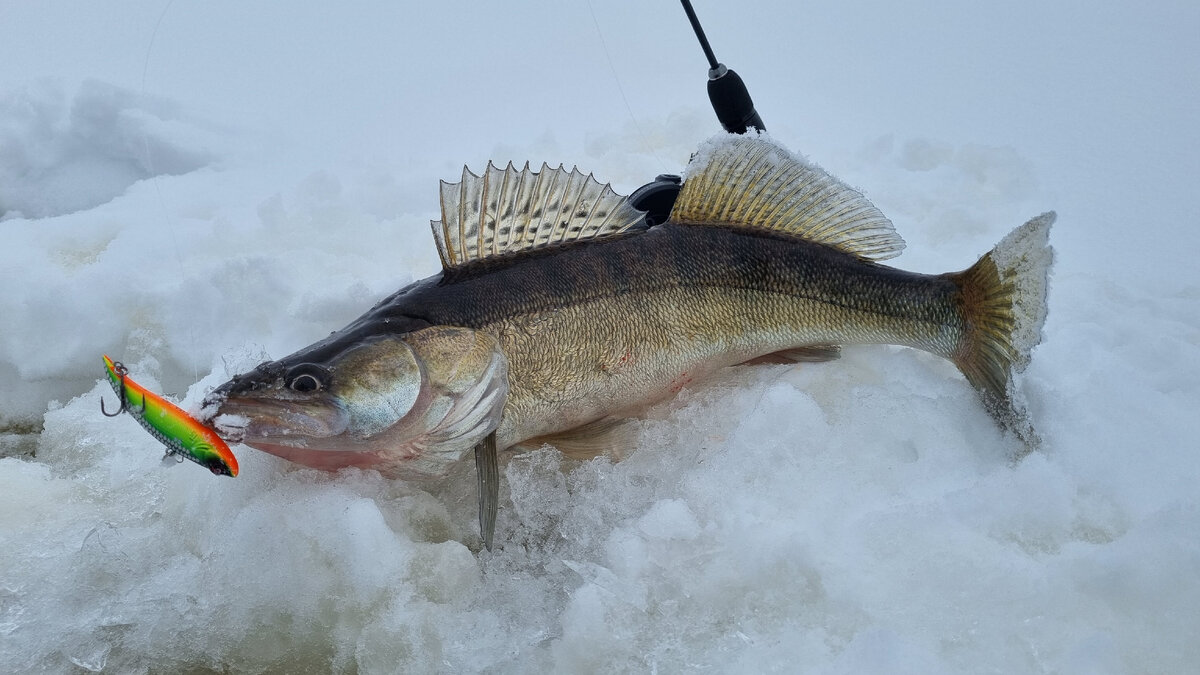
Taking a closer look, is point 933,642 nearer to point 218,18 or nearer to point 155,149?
point 155,149

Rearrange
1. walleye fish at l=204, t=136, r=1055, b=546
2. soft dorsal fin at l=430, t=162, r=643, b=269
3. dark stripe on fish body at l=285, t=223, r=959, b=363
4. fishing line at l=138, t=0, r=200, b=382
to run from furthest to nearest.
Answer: fishing line at l=138, t=0, r=200, b=382, soft dorsal fin at l=430, t=162, r=643, b=269, dark stripe on fish body at l=285, t=223, r=959, b=363, walleye fish at l=204, t=136, r=1055, b=546

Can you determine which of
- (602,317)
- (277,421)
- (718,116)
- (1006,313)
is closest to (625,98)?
(718,116)

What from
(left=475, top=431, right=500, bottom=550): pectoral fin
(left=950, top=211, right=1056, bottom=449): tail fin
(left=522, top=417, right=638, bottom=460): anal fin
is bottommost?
(left=950, top=211, right=1056, bottom=449): tail fin

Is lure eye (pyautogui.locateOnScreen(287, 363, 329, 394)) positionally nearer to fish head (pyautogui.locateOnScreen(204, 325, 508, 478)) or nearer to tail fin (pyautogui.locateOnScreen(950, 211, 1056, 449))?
fish head (pyautogui.locateOnScreen(204, 325, 508, 478))

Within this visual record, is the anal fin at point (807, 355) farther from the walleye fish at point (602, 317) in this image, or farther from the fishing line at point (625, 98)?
the fishing line at point (625, 98)

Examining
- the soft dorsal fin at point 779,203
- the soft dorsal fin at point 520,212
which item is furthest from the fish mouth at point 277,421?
the soft dorsal fin at point 779,203

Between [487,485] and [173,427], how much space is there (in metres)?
0.67

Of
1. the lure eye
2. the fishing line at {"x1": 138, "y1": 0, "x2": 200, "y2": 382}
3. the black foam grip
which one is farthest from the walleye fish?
the fishing line at {"x1": 138, "y1": 0, "x2": 200, "y2": 382}

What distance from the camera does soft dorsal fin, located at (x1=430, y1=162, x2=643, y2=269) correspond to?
2.17 m

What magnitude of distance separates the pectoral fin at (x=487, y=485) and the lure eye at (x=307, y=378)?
0.41 metres

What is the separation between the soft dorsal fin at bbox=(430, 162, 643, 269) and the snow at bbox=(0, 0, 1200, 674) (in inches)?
21.8

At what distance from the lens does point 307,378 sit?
1.78 metres

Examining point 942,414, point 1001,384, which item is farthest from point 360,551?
point 1001,384

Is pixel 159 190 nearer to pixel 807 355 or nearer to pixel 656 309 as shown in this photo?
pixel 656 309
